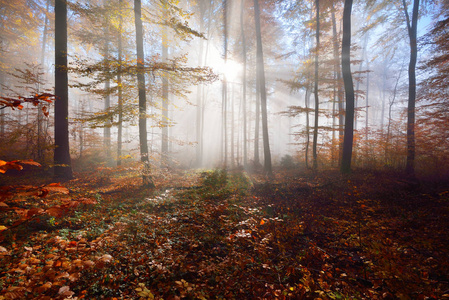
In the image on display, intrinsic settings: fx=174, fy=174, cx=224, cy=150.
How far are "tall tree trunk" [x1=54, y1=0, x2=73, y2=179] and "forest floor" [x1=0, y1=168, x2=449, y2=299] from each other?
2.90 meters

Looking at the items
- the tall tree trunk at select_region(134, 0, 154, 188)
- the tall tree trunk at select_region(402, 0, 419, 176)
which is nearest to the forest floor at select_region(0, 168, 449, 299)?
the tall tree trunk at select_region(134, 0, 154, 188)

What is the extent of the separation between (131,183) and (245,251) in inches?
245

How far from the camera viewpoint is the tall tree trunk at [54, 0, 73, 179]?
7539 millimetres

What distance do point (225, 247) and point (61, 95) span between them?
30.8 feet

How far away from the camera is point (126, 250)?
3.86 m

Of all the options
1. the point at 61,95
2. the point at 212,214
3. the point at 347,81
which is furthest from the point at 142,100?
the point at 347,81

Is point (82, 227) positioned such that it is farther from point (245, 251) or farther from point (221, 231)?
point (245, 251)

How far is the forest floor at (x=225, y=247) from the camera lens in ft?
9.46

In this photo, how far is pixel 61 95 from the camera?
7.73 m

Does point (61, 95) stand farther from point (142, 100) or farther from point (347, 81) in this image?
point (347, 81)

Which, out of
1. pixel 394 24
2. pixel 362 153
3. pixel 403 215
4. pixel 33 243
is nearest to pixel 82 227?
pixel 33 243

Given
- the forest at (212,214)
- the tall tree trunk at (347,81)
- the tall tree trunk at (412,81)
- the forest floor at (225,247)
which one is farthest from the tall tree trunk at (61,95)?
the tall tree trunk at (412,81)

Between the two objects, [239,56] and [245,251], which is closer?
[245,251]

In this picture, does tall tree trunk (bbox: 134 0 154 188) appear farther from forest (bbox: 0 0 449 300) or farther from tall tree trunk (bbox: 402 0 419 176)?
tall tree trunk (bbox: 402 0 419 176)
